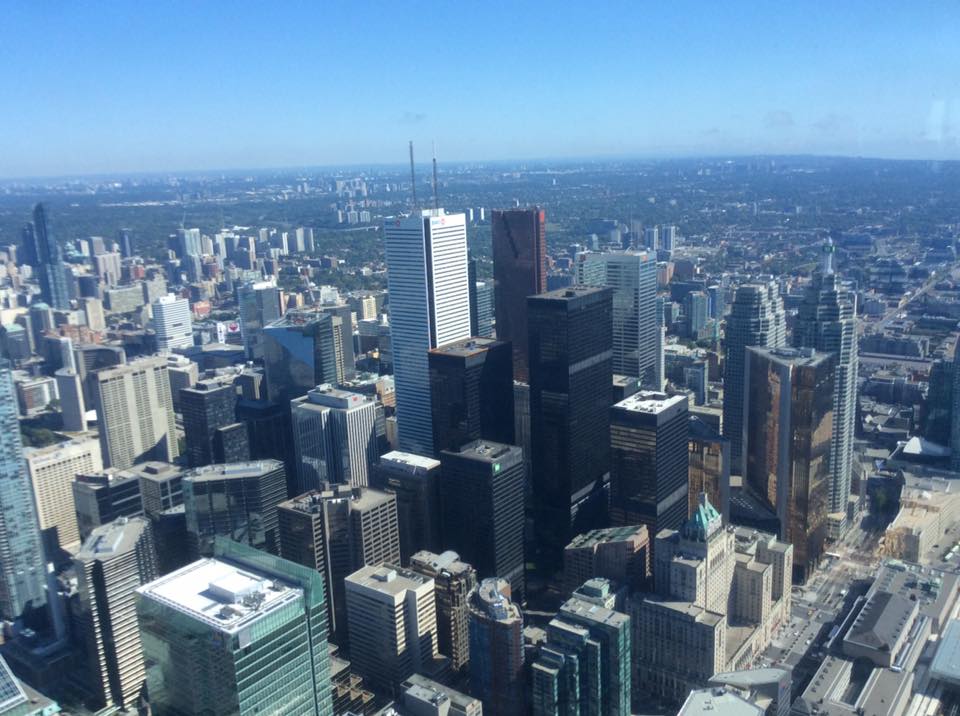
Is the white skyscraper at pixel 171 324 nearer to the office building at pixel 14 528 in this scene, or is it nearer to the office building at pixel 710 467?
the office building at pixel 14 528

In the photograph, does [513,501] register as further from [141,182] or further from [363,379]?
Answer: [141,182]

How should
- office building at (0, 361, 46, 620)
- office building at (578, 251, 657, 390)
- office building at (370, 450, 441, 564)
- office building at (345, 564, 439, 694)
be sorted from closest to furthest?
1. office building at (345, 564, 439, 694)
2. office building at (0, 361, 46, 620)
3. office building at (370, 450, 441, 564)
4. office building at (578, 251, 657, 390)

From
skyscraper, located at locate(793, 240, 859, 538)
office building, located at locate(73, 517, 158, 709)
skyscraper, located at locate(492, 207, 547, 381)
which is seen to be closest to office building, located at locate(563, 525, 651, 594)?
skyscraper, located at locate(793, 240, 859, 538)

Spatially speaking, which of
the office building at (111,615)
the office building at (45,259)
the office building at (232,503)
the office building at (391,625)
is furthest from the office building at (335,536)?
the office building at (45,259)

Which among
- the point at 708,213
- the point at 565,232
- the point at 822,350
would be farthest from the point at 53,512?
the point at 708,213

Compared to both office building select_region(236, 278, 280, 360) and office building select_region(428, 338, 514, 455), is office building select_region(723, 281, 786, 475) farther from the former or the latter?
office building select_region(236, 278, 280, 360)

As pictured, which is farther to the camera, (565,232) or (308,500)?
(565,232)
